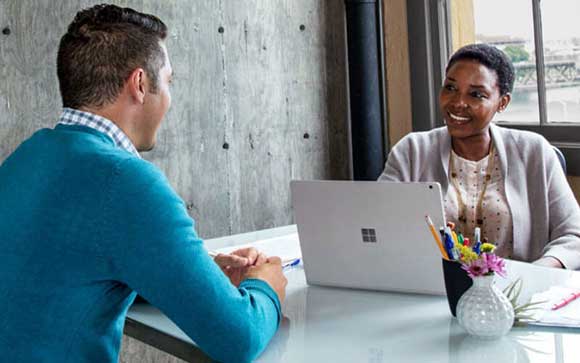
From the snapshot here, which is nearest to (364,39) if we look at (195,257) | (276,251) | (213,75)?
(213,75)

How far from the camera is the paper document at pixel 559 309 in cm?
141

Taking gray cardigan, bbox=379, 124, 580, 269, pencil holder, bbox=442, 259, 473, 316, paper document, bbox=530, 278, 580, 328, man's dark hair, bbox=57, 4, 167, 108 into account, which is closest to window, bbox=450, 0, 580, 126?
gray cardigan, bbox=379, 124, 580, 269

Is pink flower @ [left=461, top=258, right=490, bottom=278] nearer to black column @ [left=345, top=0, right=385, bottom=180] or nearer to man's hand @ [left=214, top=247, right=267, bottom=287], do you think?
man's hand @ [left=214, top=247, right=267, bottom=287]

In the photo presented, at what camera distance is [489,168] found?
2428mm

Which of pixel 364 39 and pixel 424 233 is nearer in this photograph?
pixel 424 233

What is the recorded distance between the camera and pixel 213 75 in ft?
11.0

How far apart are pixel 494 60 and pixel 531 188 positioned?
1.50ft

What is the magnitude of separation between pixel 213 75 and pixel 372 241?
1913 millimetres

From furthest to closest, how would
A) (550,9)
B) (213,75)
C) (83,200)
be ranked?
(213,75), (550,9), (83,200)

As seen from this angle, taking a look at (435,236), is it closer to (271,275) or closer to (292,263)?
(271,275)

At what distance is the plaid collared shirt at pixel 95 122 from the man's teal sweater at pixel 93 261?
9 cm

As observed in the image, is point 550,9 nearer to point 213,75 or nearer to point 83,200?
point 213,75

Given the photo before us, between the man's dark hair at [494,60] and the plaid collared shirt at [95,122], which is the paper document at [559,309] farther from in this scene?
the man's dark hair at [494,60]

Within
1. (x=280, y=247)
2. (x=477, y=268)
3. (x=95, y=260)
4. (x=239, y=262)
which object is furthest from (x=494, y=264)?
(x=280, y=247)
